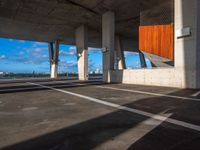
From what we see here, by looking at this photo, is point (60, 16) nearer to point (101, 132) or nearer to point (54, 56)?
point (54, 56)

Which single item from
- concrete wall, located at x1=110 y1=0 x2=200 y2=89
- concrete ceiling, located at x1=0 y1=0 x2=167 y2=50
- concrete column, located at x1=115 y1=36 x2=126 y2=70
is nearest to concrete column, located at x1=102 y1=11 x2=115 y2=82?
concrete ceiling, located at x1=0 y1=0 x2=167 y2=50

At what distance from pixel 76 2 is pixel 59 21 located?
20.8 feet

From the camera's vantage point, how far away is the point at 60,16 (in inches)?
790

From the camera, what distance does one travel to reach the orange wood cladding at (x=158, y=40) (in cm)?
1253

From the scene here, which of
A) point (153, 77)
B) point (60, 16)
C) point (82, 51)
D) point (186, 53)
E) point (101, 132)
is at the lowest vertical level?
point (101, 132)

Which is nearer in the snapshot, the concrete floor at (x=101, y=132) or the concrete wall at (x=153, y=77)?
the concrete floor at (x=101, y=132)

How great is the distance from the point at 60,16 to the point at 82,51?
502 cm

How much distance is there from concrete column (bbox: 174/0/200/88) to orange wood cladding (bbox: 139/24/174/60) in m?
2.08

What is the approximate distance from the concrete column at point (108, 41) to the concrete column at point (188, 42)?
806 centimetres

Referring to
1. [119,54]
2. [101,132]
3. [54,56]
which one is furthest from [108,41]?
[54,56]

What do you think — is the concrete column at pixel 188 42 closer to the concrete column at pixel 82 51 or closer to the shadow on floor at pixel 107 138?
the shadow on floor at pixel 107 138

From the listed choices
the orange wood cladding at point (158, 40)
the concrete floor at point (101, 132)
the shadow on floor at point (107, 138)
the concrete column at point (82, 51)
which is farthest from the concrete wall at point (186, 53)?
the concrete column at point (82, 51)

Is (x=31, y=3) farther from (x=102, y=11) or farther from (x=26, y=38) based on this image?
(x=26, y=38)

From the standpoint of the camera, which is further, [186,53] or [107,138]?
[186,53]
